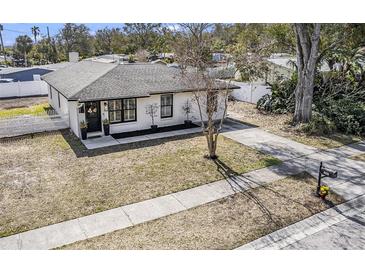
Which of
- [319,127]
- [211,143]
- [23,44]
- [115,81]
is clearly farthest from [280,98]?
[23,44]

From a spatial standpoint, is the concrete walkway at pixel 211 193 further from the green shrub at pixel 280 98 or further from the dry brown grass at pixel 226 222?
the green shrub at pixel 280 98

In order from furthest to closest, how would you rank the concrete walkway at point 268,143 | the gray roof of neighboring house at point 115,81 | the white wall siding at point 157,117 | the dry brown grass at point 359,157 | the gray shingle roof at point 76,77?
the white wall siding at point 157,117 < the gray shingle roof at point 76,77 < the gray roof of neighboring house at point 115,81 < the concrete walkway at point 268,143 < the dry brown grass at point 359,157

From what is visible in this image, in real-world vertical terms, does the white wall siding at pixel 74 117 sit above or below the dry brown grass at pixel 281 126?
above

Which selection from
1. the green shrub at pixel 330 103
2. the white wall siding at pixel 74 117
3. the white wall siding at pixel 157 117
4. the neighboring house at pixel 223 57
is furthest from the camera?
the green shrub at pixel 330 103

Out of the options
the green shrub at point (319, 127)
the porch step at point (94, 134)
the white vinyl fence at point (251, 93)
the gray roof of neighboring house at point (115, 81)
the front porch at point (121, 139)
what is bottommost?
the front porch at point (121, 139)

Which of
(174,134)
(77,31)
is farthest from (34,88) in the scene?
(77,31)

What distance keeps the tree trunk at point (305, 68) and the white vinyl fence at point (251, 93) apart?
4516mm

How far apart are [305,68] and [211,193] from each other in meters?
10.6

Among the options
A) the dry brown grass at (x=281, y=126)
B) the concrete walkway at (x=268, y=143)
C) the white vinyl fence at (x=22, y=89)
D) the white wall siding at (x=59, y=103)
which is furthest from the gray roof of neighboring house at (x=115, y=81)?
the white vinyl fence at (x=22, y=89)

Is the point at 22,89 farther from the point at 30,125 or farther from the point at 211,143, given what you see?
the point at 211,143

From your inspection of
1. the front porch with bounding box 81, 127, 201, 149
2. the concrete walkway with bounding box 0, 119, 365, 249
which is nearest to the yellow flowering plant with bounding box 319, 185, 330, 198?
the concrete walkway with bounding box 0, 119, 365, 249

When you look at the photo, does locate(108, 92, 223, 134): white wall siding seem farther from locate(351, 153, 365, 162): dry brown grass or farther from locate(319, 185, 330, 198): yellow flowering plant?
locate(319, 185, 330, 198): yellow flowering plant

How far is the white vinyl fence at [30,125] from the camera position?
14694 millimetres

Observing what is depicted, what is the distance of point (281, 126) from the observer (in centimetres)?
1695
